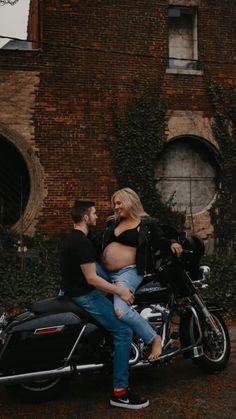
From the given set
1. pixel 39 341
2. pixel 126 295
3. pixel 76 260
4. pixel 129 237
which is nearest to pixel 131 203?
pixel 129 237

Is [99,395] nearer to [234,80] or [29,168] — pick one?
[29,168]

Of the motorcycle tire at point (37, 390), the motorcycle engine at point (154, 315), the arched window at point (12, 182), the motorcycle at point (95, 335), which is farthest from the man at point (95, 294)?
the arched window at point (12, 182)

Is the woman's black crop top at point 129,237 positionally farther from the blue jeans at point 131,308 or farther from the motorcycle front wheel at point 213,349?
the motorcycle front wheel at point 213,349

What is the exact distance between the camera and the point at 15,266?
9.65 meters

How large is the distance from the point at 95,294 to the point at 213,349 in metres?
1.56

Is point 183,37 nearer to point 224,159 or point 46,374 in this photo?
point 224,159

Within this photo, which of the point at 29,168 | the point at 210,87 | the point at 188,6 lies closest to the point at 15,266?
the point at 29,168

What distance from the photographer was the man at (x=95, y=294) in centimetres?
416

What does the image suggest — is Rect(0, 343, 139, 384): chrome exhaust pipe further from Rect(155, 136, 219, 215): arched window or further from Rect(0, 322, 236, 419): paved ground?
→ Rect(155, 136, 219, 215): arched window

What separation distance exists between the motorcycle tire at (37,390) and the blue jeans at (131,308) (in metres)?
0.82

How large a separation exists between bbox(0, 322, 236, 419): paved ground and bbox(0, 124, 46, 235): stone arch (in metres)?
6.90

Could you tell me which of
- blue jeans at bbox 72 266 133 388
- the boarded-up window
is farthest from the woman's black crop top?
the boarded-up window

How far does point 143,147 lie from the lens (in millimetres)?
12234

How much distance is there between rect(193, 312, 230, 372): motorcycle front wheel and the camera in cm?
495
